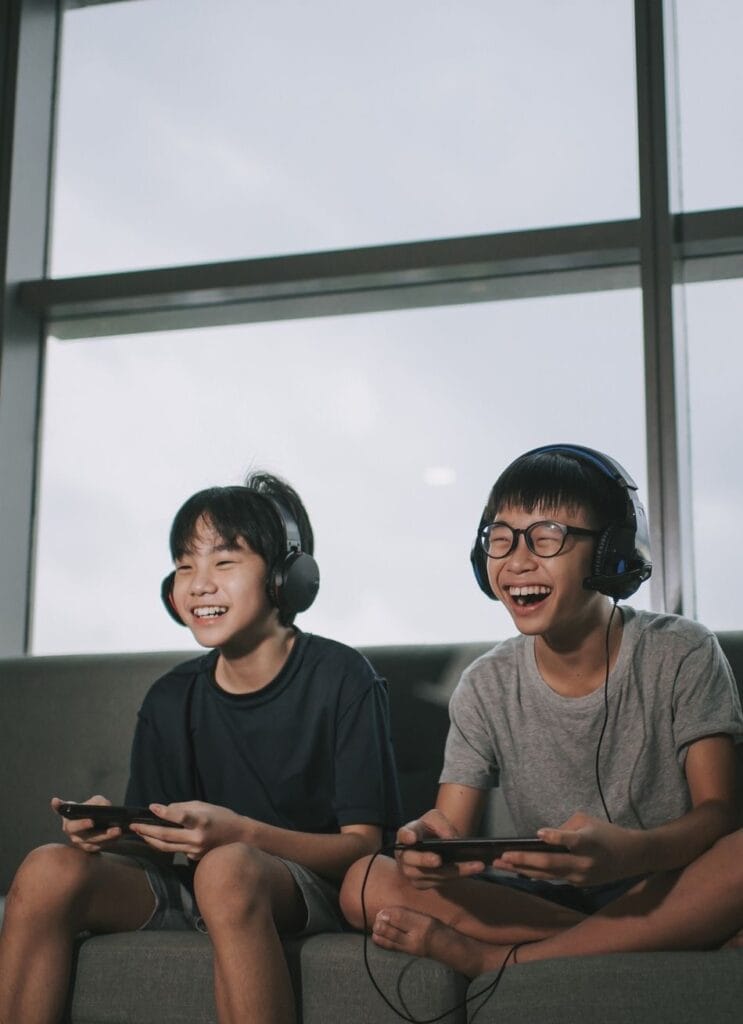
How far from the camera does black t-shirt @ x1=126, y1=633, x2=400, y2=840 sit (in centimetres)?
197

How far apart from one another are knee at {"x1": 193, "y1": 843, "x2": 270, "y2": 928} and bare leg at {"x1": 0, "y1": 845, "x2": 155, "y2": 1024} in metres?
0.19

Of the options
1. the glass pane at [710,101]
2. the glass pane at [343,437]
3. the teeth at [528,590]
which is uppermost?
the glass pane at [710,101]

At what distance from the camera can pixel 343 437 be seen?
2865 millimetres

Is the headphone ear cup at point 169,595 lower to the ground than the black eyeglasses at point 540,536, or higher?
lower

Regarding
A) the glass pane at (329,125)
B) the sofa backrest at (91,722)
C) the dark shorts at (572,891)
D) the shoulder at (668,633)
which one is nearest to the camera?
the dark shorts at (572,891)

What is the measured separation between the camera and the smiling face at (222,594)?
2092 millimetres

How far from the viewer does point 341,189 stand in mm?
2945

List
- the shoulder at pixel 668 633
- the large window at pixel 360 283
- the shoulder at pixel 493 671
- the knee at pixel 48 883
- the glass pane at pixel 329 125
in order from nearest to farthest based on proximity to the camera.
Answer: the knee at pixel 48 883
the shoulder at pixel 668 633
the shoulder at pixel 493 671
the large window at pixel 360 283
the glass pane at pixel 329 125

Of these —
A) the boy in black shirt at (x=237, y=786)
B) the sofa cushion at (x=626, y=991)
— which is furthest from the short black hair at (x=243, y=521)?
the sofa cushion at (x=626, y=991)

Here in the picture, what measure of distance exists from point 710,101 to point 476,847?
6.03ft

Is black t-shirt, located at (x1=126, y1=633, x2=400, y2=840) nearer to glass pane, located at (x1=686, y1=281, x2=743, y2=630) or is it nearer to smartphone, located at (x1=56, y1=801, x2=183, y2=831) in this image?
smartphone, located at (x1=56, y1=801, x2=183, y2=831)

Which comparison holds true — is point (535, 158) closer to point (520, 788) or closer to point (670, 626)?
point (670, 626)

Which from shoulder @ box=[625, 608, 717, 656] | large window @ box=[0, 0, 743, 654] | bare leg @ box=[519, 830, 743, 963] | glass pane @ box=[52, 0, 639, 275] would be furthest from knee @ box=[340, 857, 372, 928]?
glass pane @ box=[52, 0, 639, 275]

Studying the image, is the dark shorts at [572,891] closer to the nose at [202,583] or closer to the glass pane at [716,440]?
the nose at [202,583]
